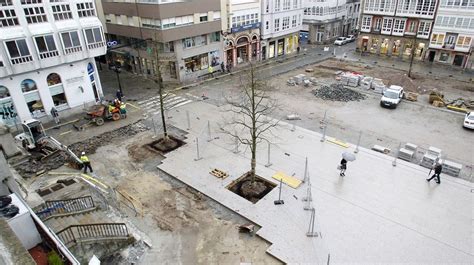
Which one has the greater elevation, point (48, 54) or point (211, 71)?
point (48, 54)

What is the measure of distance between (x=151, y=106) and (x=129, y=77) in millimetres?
12352

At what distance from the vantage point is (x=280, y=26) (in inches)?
1962

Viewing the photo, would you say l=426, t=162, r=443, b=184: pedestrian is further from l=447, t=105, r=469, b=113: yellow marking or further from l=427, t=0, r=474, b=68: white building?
l=427, t=0, r=474, b=68: white building

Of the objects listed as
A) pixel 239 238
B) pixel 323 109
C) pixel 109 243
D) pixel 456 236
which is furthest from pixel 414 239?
pixel 323 109

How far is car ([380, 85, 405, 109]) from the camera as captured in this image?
31.5 m

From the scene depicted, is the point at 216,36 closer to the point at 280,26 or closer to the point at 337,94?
the point at 280,26

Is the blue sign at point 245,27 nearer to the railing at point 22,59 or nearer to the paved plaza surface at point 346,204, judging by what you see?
the paved plaza surface at point 346,204

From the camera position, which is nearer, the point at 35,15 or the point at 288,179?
the point at 288,179

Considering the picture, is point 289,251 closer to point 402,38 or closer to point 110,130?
point 110,130

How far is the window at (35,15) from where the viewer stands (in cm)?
2580

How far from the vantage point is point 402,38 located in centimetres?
4922

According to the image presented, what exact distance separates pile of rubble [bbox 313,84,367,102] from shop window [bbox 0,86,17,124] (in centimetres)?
2953

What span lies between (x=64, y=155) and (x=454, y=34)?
4954cm

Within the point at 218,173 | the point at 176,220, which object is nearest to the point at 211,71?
the point at 218,173
